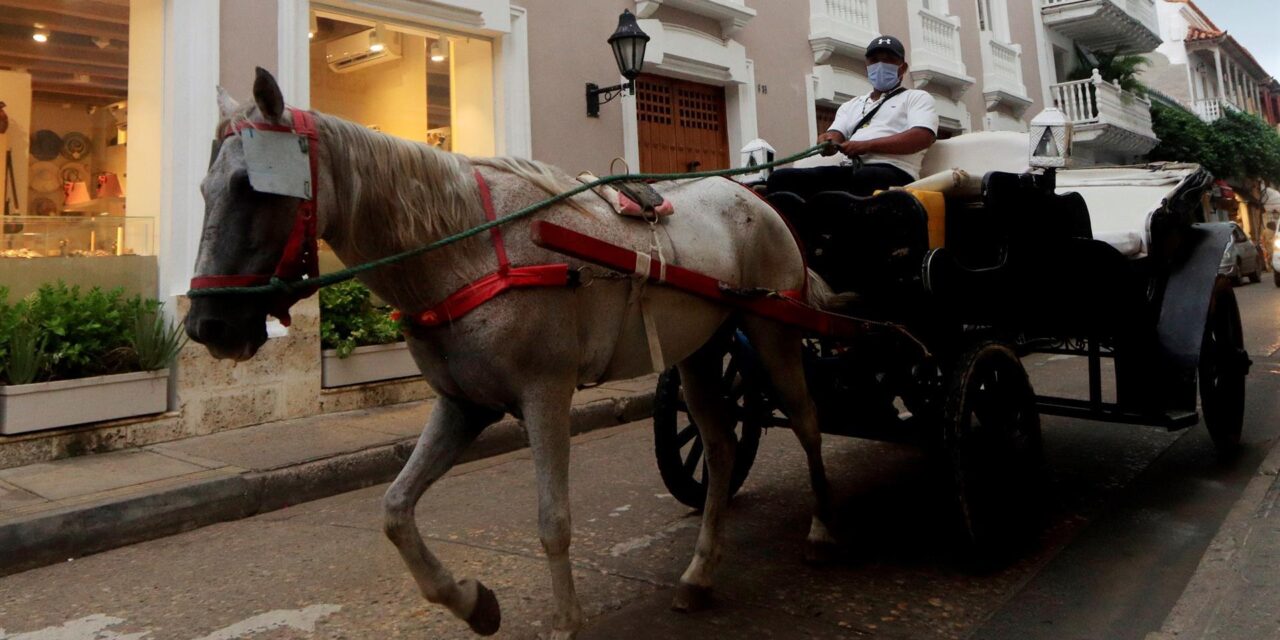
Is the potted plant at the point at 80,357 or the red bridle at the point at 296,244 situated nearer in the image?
the red bridle at the point at 296,244

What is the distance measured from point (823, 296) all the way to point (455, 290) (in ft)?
5.96

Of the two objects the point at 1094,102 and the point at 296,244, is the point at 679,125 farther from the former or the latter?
the point at 1094,102

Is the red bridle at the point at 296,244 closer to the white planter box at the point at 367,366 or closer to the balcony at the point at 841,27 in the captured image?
the white planter box at the point at 367,366

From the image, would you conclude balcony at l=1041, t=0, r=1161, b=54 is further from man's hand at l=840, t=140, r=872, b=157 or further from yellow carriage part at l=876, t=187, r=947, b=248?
yellow carriage part at l=876, t=187, r=947, b=248

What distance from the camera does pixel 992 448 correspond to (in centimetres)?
339

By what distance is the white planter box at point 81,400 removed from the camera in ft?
17.2

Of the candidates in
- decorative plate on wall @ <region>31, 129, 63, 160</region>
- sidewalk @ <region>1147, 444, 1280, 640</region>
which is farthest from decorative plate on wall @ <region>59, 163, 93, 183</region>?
sidewalk @ <region>1147, 444, 1280, 640</region>

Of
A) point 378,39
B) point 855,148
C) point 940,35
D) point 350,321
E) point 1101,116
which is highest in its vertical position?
point 940,35

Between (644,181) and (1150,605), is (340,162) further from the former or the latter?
(1150,605)

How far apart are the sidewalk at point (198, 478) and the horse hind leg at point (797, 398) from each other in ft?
9.78

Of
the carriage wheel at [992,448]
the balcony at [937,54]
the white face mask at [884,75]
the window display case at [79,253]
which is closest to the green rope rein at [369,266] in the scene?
the carriage wheel at [992,448]

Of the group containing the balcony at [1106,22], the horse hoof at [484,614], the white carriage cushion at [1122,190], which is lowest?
the horse hoof at [484,614]

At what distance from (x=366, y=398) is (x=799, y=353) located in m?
4.71

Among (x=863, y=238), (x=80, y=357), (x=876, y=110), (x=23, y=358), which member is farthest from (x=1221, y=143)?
(x=23, y=358)
